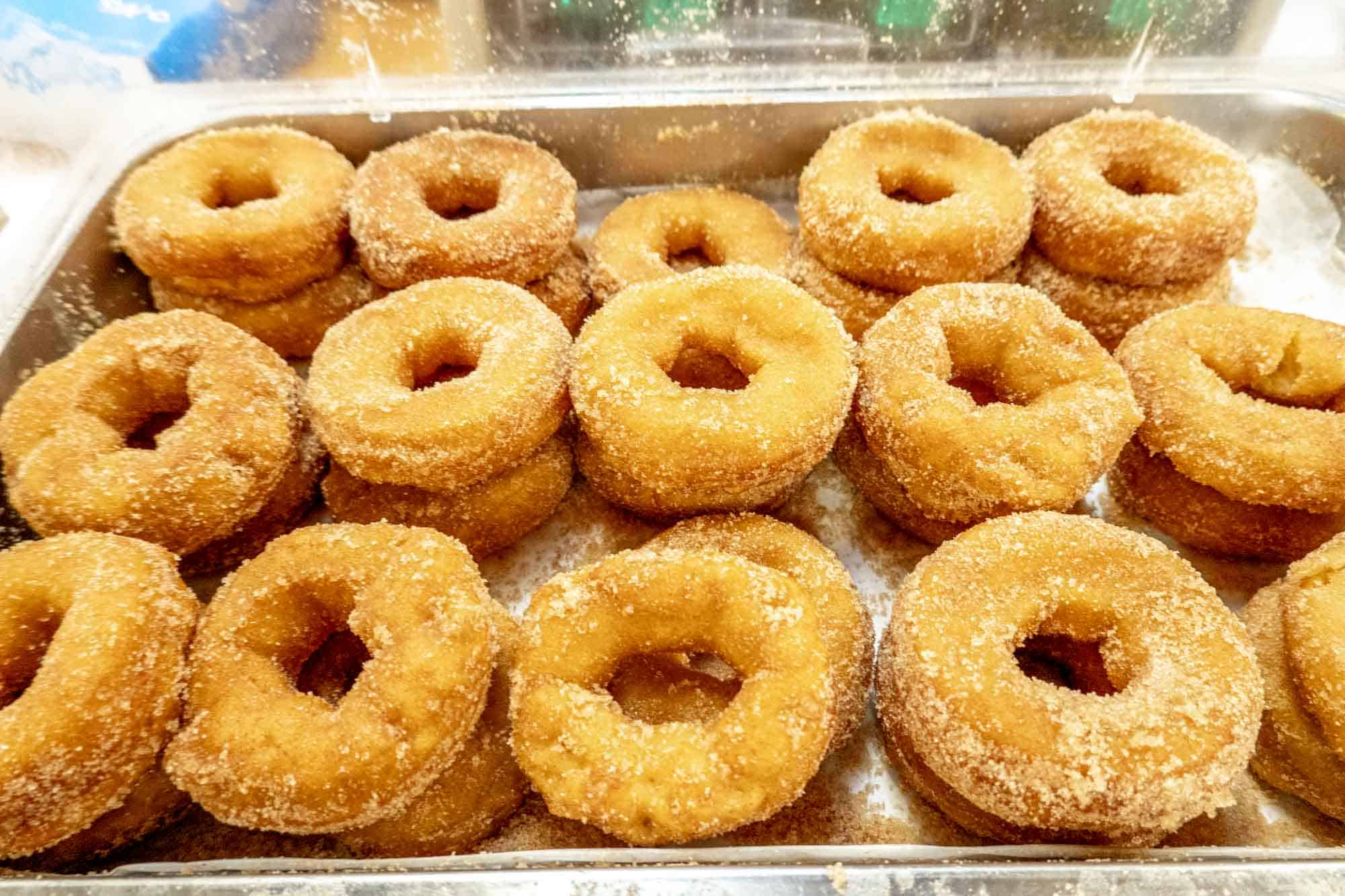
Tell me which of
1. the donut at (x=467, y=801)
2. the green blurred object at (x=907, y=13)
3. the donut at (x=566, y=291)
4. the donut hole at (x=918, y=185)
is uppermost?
the green blurred object at (x=907, y=13)

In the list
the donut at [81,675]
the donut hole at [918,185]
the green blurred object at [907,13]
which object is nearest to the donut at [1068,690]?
the donut hole at [918,185]

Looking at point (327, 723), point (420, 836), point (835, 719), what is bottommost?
point (420, 836)

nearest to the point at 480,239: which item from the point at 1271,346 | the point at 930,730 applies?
the point at 930,730

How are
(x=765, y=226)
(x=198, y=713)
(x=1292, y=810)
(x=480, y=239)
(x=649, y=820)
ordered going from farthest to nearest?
(x=765, y=226)
(x=480, y=239)
(x=1292, y=810)
(x=198, y=713)
(x=649, y=820)

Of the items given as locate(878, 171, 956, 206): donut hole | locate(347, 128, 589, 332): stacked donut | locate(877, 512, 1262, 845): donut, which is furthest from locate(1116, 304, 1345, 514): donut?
locate(347, 128, 589, 332): stacked donut

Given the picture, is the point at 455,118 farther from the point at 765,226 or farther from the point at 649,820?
the point at 649,820

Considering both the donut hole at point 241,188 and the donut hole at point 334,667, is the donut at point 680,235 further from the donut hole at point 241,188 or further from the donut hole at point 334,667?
the donut hole at point 334,667

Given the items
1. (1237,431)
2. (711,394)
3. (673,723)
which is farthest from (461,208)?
(1237,431)
